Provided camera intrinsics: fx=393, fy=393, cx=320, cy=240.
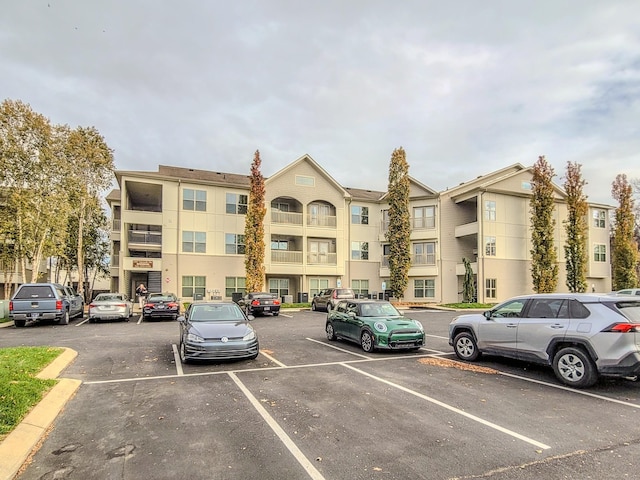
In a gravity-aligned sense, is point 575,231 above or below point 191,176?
below

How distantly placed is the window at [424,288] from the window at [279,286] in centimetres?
1079

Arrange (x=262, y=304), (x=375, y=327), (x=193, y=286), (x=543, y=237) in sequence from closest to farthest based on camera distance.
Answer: (x=375, y=327) → (x=262, y=304) → (x=193, y=286) → (x=543, y=237)

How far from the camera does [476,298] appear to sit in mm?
31094

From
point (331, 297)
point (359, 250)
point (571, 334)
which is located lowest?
point (331, 297)

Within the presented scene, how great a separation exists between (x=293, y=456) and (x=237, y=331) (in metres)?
5.34

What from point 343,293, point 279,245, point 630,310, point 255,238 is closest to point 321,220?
point 279,245

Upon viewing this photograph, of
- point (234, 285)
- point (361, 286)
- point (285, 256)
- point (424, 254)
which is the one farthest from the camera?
point (361, 286)

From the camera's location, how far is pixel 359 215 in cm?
3484

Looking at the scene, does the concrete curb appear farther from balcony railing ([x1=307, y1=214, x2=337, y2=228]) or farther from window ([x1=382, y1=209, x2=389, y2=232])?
window ([x1=382, y1=209, x2=389, y2=232])

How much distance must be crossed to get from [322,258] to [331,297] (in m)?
Result: 8.63

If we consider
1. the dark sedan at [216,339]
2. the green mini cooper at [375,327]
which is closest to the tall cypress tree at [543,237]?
the green mini cooper at [375,327]

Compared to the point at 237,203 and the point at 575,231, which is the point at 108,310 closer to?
the point at 237,203

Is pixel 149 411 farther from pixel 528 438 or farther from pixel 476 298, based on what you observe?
pixel 476 298

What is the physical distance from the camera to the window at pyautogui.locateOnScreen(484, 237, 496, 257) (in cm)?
3105
